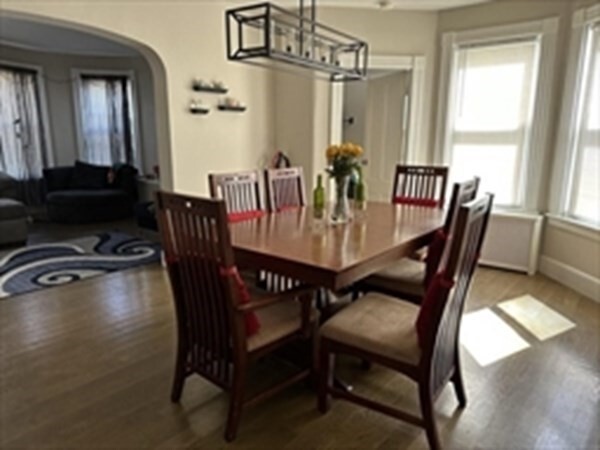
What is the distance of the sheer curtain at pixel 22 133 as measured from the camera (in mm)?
6344

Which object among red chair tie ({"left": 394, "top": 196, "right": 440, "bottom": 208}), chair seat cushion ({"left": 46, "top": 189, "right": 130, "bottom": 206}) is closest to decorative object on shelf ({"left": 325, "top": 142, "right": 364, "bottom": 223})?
red chair tie ({"left": 394, "top": 196, "right": 440, "bottom": 208})

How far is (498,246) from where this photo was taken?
4.48 meters

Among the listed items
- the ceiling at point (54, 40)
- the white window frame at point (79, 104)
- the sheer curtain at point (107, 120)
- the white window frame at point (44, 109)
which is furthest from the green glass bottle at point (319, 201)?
the white window frame at point (44, 109)

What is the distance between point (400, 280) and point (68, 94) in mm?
6711

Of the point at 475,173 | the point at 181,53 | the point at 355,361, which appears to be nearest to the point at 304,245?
the point at 355,361

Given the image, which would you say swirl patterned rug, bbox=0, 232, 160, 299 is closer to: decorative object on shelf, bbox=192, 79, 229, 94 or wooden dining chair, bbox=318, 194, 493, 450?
decorative object on shelf, bbox=192, 79, 229, 94

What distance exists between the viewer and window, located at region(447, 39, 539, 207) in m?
4.28

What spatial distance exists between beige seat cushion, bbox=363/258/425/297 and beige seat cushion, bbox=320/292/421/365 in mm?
391

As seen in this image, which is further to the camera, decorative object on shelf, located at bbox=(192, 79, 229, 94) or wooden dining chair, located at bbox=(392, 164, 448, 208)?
decorative object on shelf, located at bbox=(192, 79, 229, 94)

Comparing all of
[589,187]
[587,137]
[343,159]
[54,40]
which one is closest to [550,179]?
[589,187]

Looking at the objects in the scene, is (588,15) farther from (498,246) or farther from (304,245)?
(304,245)

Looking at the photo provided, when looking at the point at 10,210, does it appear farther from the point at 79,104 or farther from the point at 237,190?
the point at 237,190

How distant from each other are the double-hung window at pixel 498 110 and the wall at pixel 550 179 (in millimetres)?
89

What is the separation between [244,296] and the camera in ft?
5.99
